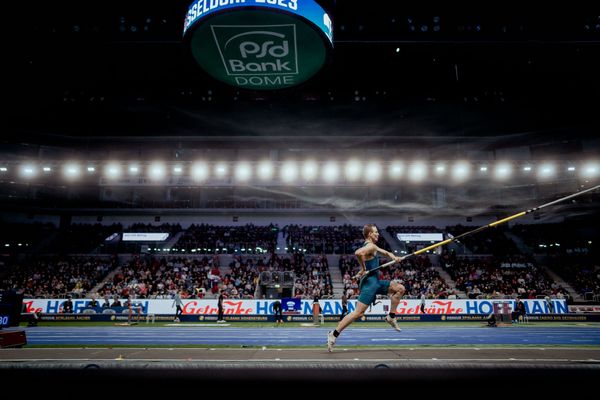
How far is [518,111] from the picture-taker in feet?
58.6

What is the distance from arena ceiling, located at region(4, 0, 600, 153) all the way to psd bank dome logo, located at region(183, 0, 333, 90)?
0.72 m

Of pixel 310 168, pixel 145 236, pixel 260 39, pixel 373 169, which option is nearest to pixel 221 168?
pixel 310 168

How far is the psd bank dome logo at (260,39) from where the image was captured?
6078mm

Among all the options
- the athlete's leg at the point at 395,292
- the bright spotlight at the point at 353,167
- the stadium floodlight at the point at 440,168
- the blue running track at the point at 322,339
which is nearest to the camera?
the athlete's leg at the point at 395,292

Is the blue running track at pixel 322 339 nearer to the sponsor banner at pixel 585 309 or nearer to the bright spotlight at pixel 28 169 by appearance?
the sponsor banner at pixel 585 309

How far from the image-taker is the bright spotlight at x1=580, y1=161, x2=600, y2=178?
22062mm

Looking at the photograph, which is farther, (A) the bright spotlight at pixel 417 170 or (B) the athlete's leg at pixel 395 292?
(A) the bright spotlight at pixel 417 170

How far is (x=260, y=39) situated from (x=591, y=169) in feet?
81.4

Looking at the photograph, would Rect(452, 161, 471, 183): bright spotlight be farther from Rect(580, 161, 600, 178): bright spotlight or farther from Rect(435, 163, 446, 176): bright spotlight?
Rect(580, 161, 600, 178): bright spotlight

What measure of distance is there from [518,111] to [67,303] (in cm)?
2795

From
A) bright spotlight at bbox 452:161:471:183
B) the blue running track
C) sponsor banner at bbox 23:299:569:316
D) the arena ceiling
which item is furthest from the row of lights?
the blue running track

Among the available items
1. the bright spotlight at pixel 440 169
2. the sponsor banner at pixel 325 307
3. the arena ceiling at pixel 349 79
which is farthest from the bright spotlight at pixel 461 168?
the sponsor banner at pixel 325 307

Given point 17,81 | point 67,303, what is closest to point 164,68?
point 17,81

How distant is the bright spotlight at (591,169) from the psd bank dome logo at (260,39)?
2270 centimetres
